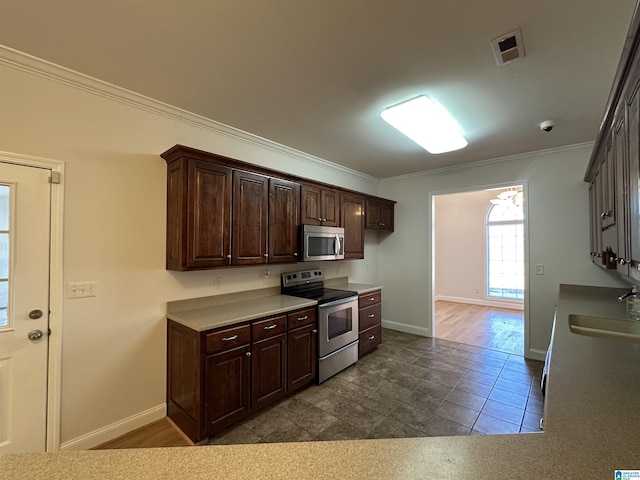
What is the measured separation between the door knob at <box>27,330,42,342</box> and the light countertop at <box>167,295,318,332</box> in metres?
0.80

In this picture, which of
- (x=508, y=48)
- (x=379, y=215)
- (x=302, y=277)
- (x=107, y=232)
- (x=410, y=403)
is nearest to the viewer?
(x=508, y=48)

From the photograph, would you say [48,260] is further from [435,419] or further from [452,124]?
[452,124]

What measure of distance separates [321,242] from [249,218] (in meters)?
1.06

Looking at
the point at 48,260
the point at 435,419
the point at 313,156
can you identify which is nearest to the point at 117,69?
the point at 48,260

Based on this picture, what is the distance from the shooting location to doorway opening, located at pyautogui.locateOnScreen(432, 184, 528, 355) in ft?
20.9

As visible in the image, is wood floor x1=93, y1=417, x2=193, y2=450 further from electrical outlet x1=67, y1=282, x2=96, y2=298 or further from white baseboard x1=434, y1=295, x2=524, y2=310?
white baseboard x1=434, y1=295, x2=524, y2=310

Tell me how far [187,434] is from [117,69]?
108 inches

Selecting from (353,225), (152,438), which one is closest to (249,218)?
(353,225)

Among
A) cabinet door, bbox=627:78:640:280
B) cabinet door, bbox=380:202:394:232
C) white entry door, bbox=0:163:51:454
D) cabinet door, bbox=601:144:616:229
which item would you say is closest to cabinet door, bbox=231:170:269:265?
white entry door, bbox=0:163:51:454

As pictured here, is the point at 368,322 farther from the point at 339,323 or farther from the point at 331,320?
the point at 331,320

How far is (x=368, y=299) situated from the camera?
389 cm

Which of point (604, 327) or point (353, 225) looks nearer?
point (604, 327)

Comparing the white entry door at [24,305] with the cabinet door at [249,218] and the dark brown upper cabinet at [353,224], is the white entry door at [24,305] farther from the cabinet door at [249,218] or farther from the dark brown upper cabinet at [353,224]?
the dark brown upper cabinet at [353,224]

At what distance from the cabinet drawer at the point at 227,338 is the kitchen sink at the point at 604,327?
2434mm
